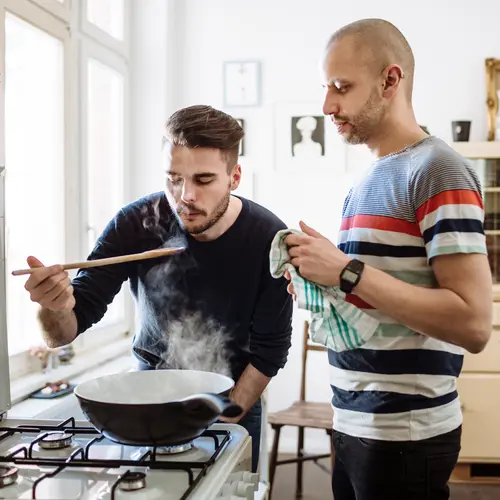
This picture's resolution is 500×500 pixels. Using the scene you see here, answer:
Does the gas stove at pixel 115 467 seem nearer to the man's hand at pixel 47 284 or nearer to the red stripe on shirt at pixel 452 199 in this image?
the man's hand at pixel 47 284

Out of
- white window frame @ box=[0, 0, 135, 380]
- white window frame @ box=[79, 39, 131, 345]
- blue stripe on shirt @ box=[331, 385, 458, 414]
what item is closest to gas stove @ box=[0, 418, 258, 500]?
blue stripe on shirt @ box=[331, 385, 458, 414]

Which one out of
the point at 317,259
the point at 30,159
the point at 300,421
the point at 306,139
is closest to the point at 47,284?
the point at 317,259

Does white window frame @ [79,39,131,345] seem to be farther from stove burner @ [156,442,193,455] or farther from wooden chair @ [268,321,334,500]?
stove burner @ [156,442,193,455]

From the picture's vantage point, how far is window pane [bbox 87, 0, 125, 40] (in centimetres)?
324

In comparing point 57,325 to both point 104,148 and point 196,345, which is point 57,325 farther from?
point 104,148

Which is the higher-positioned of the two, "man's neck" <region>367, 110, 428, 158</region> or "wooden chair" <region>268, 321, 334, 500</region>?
"man's neck" <region>367, 110, 428, 158</region>

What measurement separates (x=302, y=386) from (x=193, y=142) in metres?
2.14

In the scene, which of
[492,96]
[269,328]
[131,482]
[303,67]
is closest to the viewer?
[131,482]

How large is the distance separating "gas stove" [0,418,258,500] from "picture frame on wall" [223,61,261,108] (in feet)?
8.81

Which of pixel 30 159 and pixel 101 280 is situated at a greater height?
pixel 30 159

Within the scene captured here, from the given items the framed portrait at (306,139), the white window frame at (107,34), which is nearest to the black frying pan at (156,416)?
the white window frame at (107,34)

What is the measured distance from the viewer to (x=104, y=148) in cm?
332

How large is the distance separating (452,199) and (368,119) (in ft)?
0.82

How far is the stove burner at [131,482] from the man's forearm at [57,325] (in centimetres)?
53
